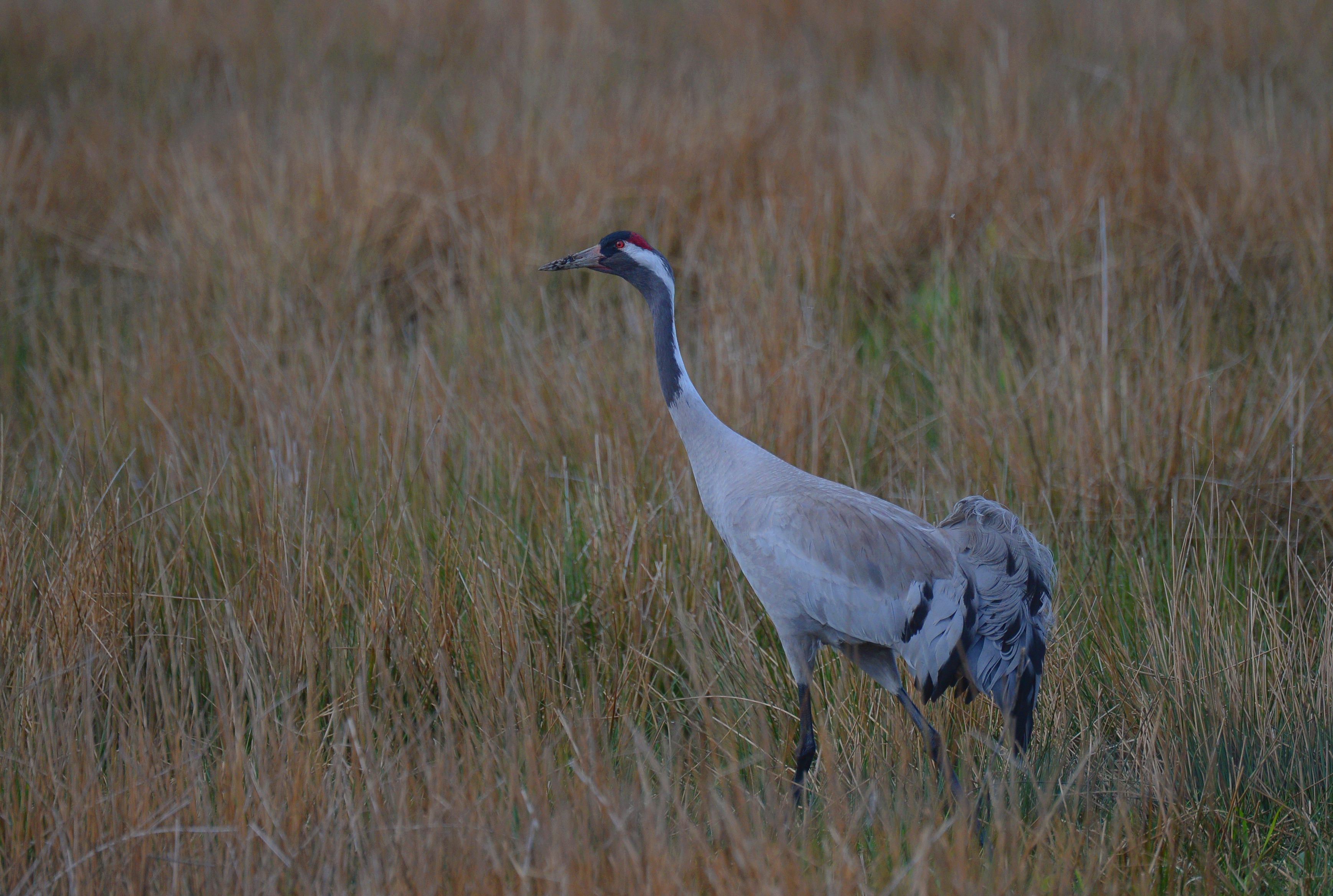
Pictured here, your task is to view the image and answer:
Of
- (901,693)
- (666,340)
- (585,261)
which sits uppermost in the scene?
(585,261)

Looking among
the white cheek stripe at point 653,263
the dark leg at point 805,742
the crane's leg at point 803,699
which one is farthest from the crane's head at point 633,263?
the dark leg at point 805,742

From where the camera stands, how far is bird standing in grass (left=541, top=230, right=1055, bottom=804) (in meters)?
2.50

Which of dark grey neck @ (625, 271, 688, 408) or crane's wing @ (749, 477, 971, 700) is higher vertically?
dark grey neck @ (625, 271, 688, 408)

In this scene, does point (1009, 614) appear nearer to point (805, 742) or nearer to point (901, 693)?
point (901, 693)

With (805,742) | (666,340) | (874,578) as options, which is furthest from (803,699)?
(666,340)

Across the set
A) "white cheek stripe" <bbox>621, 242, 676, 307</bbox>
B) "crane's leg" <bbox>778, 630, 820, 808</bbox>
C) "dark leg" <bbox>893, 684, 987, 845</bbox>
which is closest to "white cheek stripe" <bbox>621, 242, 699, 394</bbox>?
"white cheek stripe" <bbox>621, 242, 676, 307</bbox>

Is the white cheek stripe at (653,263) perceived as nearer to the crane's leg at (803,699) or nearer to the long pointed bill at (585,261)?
the long pointed bill at (585,261)

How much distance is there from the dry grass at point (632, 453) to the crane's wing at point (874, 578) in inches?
7.8

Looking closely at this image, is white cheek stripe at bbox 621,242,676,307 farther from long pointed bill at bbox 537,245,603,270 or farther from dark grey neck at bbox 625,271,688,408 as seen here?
long pointed bill at bbox 537,245,603,270

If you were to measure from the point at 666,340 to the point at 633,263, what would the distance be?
0.25 m

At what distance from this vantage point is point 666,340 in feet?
9.74

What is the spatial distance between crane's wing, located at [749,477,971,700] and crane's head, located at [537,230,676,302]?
744 mm

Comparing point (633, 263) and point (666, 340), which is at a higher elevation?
point (633, 263)

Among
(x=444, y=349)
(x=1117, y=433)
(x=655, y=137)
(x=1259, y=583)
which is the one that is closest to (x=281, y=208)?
(x=444, y=349)
